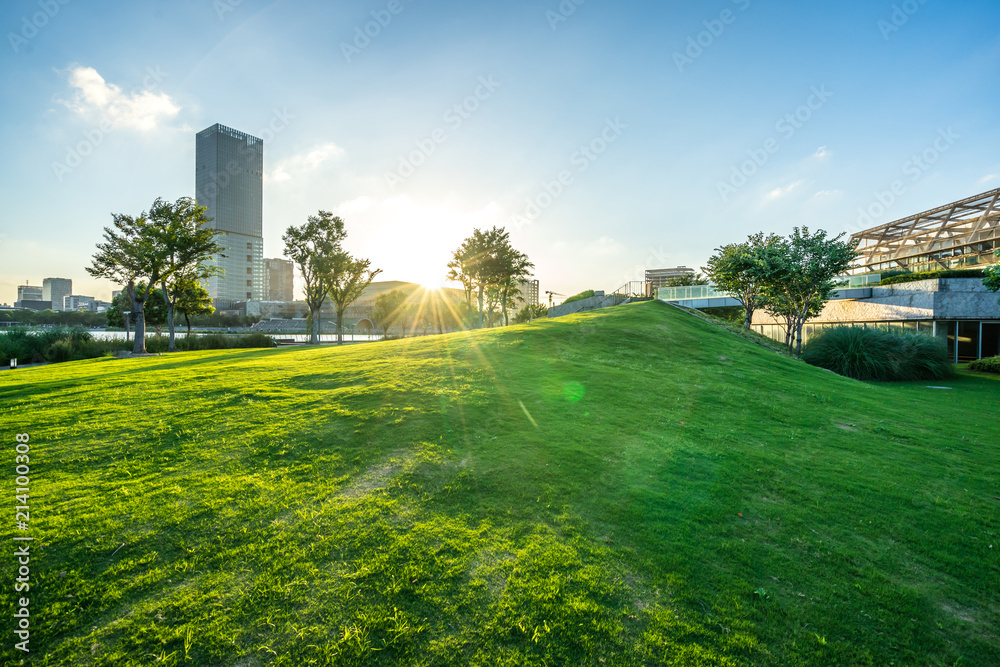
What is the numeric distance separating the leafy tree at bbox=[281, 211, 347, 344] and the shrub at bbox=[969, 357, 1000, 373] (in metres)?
47.1

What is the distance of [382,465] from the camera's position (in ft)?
17.2

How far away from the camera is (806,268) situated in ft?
74.4

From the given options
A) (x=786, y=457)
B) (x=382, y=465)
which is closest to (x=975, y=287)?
(x=786, y=457)

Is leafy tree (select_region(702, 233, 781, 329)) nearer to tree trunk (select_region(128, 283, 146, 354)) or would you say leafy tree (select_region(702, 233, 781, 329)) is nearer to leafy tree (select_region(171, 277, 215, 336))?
tree trunk (select_region(128, 283, 146, 354))

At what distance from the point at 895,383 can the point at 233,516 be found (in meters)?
24.4

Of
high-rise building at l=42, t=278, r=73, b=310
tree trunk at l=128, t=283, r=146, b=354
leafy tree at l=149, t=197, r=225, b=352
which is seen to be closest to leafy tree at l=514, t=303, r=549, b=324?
leafy tree at l=149, t=197, r=225, b=352

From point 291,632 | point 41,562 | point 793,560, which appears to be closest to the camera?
point 291,632

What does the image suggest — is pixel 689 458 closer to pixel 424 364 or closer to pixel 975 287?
pixel 424 364

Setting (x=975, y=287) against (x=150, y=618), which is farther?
(x=975, y=287)

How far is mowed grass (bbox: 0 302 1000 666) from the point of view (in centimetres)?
290

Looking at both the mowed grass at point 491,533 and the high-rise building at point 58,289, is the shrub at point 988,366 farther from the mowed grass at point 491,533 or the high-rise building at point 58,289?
the high-rise building at point 58,289

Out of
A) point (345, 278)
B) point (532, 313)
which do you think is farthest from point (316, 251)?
point (532, 313)

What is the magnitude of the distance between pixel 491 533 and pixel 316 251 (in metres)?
39.6

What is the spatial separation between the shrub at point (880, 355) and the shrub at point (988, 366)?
18.6 ft
